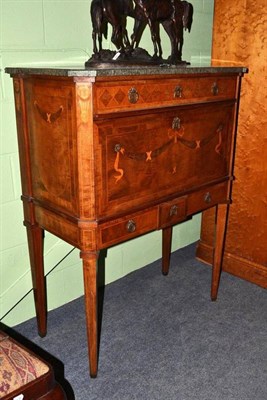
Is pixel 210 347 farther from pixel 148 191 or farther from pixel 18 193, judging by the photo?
pixel 18 193

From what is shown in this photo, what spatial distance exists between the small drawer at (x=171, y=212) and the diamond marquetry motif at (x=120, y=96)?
54cm

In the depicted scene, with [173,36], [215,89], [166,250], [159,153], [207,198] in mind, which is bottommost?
[166,250]

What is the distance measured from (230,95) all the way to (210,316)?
121 centimetres

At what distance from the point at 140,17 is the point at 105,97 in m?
0.63

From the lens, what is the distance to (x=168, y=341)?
7.11ft

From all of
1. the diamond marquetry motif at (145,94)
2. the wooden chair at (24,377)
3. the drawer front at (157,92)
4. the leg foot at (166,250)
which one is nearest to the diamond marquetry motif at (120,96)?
the drawer front at (157,92)

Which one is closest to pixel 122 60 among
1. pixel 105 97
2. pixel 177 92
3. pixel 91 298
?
pixel 177 92

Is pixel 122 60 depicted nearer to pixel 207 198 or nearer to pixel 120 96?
pixel 120 96

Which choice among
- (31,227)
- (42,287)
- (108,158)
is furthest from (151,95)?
(42,287)

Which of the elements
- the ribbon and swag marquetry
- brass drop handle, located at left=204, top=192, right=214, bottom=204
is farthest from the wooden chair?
brass drop handle, located at left=204, top=192, right=214, bottom=204

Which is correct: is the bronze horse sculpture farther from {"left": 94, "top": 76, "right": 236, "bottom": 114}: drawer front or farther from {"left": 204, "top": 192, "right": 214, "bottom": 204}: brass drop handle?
{"left": 204, "top": 192, "right": 214, "bottom": 204}: brass drop handle

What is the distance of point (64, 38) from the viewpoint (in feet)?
6.82

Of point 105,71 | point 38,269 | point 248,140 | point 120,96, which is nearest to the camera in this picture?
point 105,71

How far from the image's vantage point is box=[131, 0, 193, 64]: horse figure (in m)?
1.89
